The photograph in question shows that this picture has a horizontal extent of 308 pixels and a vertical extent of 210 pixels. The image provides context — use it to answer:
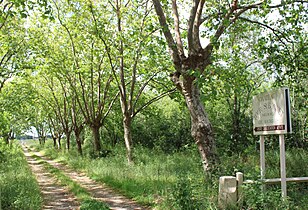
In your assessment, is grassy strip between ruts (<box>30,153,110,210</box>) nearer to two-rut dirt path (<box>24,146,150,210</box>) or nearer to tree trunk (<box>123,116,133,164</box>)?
two-rut dirt path (<box>24,146,150,210</box>)

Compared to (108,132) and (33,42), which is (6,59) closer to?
(33,42)

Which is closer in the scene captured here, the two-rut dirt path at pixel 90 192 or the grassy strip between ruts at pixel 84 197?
the grassy strip between ruts at pixel 84 197

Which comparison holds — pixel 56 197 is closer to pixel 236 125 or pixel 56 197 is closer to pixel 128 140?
pixel 128 140

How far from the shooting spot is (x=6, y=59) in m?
19.6

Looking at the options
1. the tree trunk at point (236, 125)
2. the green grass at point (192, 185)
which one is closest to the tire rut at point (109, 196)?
the green grass at point (192, 185)

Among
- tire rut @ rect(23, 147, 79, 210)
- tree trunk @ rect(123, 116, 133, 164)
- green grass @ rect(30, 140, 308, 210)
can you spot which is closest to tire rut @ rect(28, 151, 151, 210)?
green grass @ rect(30, 140, 308, 210)

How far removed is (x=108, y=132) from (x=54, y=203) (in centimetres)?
2022

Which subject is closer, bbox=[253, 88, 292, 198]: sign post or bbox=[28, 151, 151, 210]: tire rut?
bbox=[253, 88, 292, 198]: sign post

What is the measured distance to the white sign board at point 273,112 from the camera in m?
6.33

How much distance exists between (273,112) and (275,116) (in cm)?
12

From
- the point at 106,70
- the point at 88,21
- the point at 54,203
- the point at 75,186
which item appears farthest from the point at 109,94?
the point at 54,203

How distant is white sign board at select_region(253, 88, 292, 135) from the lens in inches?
249

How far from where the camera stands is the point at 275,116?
21.7 ft

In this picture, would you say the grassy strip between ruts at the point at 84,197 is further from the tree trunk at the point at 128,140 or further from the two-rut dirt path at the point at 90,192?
the tree trunk at the point at 128,140
